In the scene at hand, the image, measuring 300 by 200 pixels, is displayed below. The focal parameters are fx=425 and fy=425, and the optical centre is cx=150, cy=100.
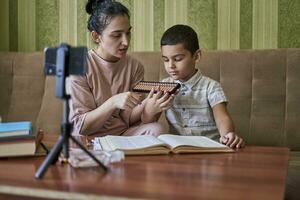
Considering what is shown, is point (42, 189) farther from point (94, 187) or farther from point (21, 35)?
point (21, 35)

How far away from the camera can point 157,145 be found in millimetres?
A: 1129

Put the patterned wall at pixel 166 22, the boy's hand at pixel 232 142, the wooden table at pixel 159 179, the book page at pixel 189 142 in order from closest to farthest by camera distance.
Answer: the wooden table at pixel 159 179
the book page at pixel 189 142
the boy's hand at pixel 232 142
the patterned wall at pixel 166 22

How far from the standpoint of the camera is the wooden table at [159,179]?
0.74m

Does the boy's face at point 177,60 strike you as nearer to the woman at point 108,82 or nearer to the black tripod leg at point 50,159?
the woman at point 108,82

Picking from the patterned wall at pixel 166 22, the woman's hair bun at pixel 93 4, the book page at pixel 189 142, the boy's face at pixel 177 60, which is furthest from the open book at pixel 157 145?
the patterned wall at pixel 166 22

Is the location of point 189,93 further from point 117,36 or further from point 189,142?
point 189,142

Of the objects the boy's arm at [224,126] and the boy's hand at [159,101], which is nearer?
the boy's arm at [224,126]

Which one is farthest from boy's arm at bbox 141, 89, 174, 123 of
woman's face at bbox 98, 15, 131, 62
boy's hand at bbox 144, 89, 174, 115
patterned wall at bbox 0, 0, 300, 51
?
patterned wall at bbox 0, 0, 300, 51

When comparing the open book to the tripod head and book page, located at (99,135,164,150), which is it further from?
the tripod head

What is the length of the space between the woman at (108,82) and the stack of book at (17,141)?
452 mm

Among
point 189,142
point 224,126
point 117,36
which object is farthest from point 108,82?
point 189,142

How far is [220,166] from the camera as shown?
0.98 m

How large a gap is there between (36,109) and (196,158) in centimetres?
145

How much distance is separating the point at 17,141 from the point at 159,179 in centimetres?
40
